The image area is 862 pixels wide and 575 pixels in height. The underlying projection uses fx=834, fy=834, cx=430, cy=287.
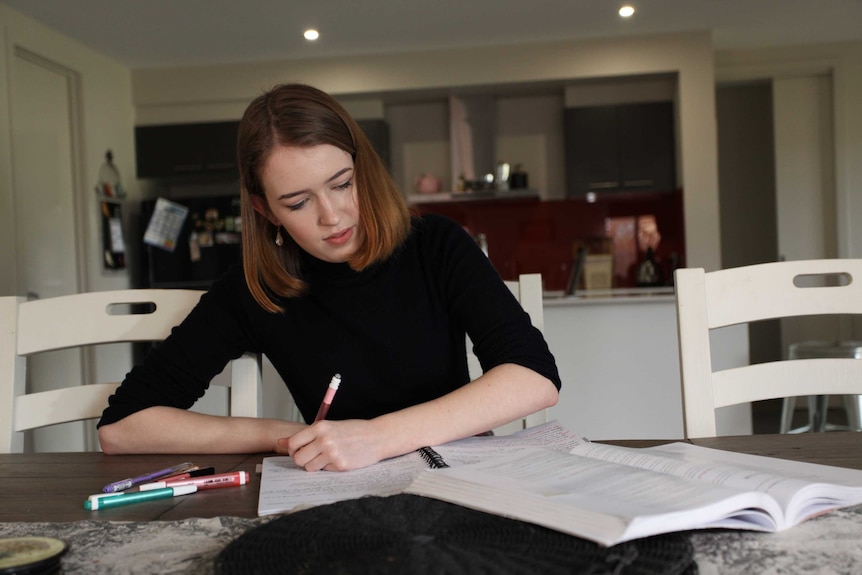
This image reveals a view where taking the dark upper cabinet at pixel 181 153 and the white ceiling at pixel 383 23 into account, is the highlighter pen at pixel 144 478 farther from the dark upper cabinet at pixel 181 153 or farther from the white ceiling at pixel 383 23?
the dark upper cabinet at pixel 181 153

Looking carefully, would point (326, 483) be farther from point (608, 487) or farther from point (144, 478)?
point (608, 487)

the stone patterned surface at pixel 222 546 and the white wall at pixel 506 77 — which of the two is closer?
the stone patterned surface at pixel 222 546

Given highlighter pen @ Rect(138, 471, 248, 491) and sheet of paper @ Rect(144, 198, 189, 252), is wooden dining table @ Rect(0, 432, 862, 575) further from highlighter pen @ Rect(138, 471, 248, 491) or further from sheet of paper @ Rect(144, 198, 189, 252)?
sheet of paper @ Rect(144, 198, 189, 252)

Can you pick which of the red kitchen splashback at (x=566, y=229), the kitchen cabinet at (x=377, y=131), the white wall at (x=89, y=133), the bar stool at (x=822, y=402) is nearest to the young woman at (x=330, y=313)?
the bar stool at (x=822, y=402)

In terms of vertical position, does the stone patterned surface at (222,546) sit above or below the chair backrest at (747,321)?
below

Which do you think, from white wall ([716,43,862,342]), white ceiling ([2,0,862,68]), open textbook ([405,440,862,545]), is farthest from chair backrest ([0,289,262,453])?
white wall ([716,43,862,342])

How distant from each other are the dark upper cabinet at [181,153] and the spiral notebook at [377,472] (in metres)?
4.53

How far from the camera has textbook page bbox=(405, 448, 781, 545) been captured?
2.08 feet

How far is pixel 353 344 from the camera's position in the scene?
4.60 ft

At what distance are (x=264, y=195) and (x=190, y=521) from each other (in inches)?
26.2

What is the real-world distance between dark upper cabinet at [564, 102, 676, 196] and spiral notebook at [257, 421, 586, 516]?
4.40 meters

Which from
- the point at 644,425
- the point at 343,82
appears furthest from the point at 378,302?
the point at 343,82

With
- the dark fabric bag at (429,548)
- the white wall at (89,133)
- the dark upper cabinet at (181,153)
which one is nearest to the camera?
the dark fabric bag at (429,548)

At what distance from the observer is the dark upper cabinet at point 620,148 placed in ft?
17.4
